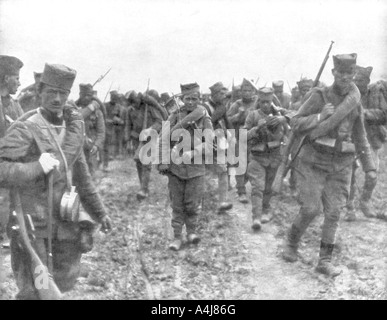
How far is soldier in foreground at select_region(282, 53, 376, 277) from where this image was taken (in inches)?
260

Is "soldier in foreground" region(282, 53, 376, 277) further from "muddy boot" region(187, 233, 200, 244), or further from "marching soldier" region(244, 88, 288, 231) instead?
"marching soldier" region(244, 88, 288, 231)

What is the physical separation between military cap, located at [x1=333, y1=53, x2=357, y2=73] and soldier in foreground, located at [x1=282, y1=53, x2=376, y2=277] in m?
0.01

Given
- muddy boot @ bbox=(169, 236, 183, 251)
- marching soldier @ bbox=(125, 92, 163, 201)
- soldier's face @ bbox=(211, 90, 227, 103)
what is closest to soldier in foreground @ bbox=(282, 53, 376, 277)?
muddy boot @ bbox=(169, 236, 183, 251)

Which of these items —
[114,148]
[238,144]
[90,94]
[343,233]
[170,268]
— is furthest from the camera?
[114,148]

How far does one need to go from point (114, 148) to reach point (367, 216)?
11562 millimetres

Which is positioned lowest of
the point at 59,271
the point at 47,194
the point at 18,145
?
the point at 59,271

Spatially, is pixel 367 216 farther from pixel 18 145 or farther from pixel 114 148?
pixel 114 148

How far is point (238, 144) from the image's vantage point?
36.8 feet

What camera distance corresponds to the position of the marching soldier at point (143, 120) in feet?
38.1

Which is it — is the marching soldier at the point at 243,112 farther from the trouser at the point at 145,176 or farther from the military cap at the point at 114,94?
the military cap at the point at 114,94

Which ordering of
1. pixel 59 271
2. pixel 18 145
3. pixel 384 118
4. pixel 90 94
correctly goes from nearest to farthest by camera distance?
pixel 18 145
pixel 59 271
pixel 384 118
pixel 90 94

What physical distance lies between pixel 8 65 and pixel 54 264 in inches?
115

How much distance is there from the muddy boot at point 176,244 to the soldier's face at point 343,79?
308 cm

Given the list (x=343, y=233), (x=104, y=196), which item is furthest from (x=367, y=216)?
(x=104, y=196)
